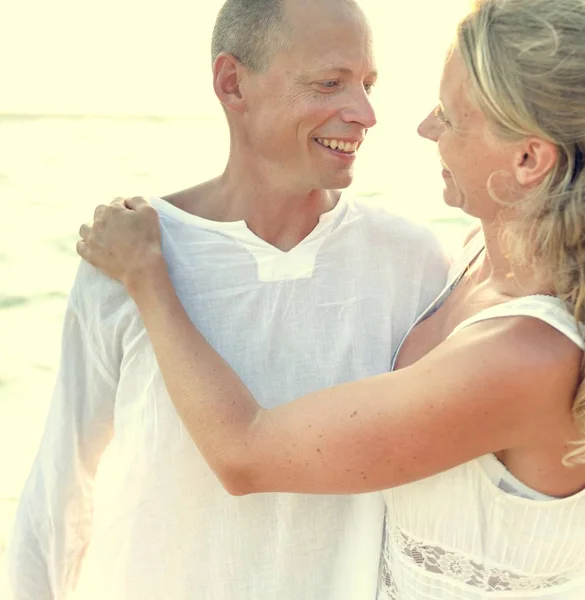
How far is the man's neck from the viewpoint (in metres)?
2.83

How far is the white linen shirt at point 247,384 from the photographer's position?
270 cm

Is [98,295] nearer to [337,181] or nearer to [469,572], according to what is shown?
[337,181]

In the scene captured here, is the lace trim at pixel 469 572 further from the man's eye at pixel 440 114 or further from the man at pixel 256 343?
the man's eye at pixel 440 114

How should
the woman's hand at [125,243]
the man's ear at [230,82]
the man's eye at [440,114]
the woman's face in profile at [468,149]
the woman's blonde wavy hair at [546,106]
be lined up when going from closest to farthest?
1. the woman's blonde wavy hair at [546,106]
2. the woman's face in profile at [468,149]
3. the man's eye at [440,114]
4. the woman's hand at [125,243]
5. the man's ear at [230,82]

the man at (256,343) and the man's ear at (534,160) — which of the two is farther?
the man at (256,343)

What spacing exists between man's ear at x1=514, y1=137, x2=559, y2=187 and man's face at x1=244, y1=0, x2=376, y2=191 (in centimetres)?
60

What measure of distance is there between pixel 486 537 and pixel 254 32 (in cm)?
138

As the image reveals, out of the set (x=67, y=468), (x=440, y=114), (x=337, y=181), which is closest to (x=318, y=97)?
(x=337, y=181)

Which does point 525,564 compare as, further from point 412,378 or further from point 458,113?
point 458,113

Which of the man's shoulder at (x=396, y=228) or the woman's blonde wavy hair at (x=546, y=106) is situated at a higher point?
the woman's blonde wavy hair at (x=546, y=106)

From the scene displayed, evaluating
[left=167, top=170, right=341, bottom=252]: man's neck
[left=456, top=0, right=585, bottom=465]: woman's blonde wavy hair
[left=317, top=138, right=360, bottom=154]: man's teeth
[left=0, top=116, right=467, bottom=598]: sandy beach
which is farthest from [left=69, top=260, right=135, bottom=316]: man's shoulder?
[left=0, top=116, right=467, bottom=598]: sandy beach

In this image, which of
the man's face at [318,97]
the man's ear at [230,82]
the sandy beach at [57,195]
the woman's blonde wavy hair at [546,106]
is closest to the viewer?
the woman's blonde wavy hair at [546,106]

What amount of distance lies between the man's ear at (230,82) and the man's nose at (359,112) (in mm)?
300

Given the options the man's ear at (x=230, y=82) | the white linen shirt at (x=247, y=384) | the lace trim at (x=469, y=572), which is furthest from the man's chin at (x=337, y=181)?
the lace trim at (x=469, y=572)
